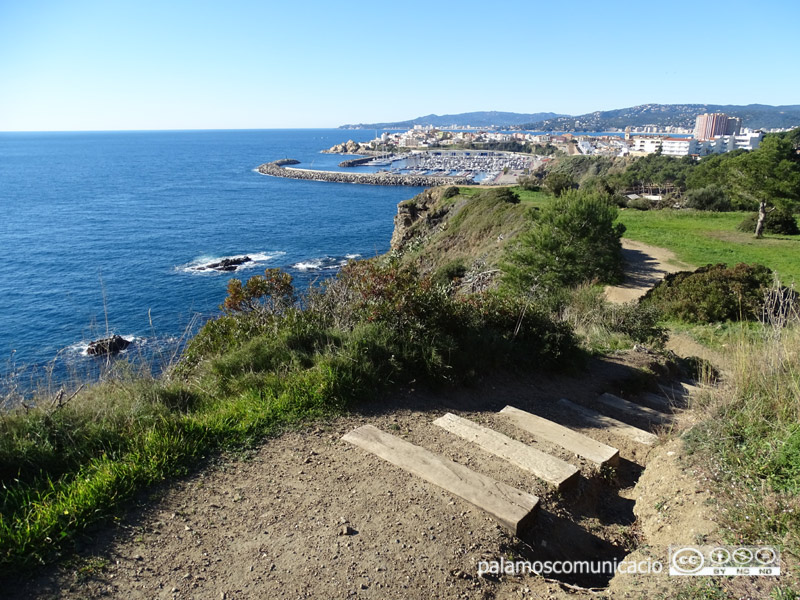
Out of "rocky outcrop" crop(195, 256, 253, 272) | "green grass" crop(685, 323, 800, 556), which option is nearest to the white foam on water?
"rocky outcrop" crop(195, 256, 253, 272)

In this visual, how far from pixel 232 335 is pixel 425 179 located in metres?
93.9

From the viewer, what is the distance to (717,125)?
185375mm

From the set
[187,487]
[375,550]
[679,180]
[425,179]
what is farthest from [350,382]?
[425,179]

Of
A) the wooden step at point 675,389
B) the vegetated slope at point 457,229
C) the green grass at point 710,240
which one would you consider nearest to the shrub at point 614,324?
the wooden step at point 675,389

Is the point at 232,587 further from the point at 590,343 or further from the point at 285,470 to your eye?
the point at 590,343

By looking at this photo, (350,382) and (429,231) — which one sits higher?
(350,382)

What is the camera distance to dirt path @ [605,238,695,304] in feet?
55.5

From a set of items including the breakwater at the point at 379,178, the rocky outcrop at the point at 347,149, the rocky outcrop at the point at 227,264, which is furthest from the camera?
the rocky outcrop at the point at 347,149

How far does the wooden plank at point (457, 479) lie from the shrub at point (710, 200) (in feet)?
118

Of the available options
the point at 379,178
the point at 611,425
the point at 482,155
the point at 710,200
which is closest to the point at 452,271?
the point at 710,200

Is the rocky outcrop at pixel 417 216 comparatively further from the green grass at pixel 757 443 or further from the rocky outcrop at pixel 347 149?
the rocky outcrop at pixel 347 149

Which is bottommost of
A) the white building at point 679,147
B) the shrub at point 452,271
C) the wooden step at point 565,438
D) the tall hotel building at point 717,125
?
the shrub at point 452,271

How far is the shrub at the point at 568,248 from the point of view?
17234 mm

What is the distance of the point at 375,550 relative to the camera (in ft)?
11.4
